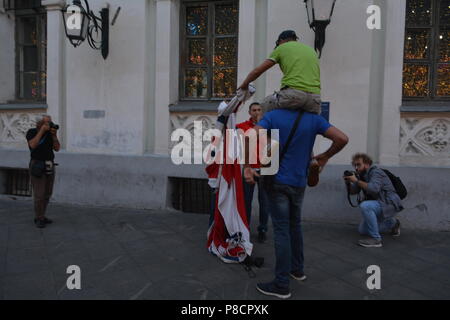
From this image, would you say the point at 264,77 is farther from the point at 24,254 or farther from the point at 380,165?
the point at 24,254

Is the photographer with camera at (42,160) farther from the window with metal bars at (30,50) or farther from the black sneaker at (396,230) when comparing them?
the black sneaker at (396,230)

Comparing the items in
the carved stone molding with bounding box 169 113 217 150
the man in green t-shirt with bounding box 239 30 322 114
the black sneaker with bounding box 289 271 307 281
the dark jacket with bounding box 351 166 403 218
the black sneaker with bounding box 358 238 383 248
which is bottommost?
the black sneaker with bounding box 358 238 383 248

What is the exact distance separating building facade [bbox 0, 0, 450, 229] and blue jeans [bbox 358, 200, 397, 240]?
94 cm

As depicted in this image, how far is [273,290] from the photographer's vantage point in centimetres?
320

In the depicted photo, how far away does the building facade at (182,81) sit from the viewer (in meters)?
5.57

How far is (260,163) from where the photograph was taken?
10.1 ft

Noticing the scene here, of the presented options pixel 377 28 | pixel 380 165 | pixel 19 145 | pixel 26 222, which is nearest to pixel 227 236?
pixel 380 165

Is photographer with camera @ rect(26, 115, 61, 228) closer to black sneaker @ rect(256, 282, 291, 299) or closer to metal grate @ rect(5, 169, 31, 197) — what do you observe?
metal grate @ rect(5, 169, 31, 197)

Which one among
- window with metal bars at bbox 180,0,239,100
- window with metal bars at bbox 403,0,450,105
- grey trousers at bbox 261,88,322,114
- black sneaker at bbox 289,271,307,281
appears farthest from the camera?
window with metal bars at bbox 180,0,239,100

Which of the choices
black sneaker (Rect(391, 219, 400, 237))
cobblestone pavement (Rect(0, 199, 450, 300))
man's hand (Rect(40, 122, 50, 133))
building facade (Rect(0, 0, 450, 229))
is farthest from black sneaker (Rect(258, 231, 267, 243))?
man's hand (Rect(40, 122, 50, 133))

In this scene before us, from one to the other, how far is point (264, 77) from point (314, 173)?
327 centimetres

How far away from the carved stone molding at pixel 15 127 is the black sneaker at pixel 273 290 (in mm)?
6318

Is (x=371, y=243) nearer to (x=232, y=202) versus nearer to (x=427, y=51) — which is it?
(x=232, y=202)

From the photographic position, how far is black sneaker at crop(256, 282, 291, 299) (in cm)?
317
